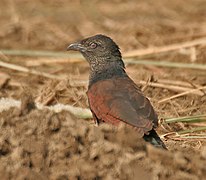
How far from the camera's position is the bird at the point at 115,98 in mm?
5359

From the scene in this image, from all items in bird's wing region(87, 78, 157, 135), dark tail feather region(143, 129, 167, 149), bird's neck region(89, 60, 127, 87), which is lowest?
bird's neck region(89, 60, 127, 87)

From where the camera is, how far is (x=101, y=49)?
265 inches

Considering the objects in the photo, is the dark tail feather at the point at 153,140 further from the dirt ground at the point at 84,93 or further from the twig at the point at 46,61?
the twig at the point at 46,61

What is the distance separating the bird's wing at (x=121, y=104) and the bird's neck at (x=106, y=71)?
1.03 feet

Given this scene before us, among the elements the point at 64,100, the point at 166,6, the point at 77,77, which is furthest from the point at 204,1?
the point at 64,100

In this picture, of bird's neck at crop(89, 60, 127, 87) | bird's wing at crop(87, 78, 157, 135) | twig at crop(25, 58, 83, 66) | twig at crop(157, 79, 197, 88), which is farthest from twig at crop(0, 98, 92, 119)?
twig at crop(25, 58, 83, 66)

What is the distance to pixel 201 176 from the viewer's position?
15.8ft

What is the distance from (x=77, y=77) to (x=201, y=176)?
11.6 ft

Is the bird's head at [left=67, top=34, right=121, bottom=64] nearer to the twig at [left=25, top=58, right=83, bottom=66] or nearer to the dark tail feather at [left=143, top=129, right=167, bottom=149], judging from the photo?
the dark tail feather at [left=143, top=129, right=167, bottom=149]

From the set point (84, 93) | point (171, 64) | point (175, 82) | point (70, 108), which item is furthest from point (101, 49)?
point (171, 64)

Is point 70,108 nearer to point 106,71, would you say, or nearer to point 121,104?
point 106,71

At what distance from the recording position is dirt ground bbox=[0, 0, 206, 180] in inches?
Result: 190

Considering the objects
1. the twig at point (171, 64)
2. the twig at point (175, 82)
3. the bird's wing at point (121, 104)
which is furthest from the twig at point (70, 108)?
the twig at point (171, 64)

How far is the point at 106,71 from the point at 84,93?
2.97 feet
